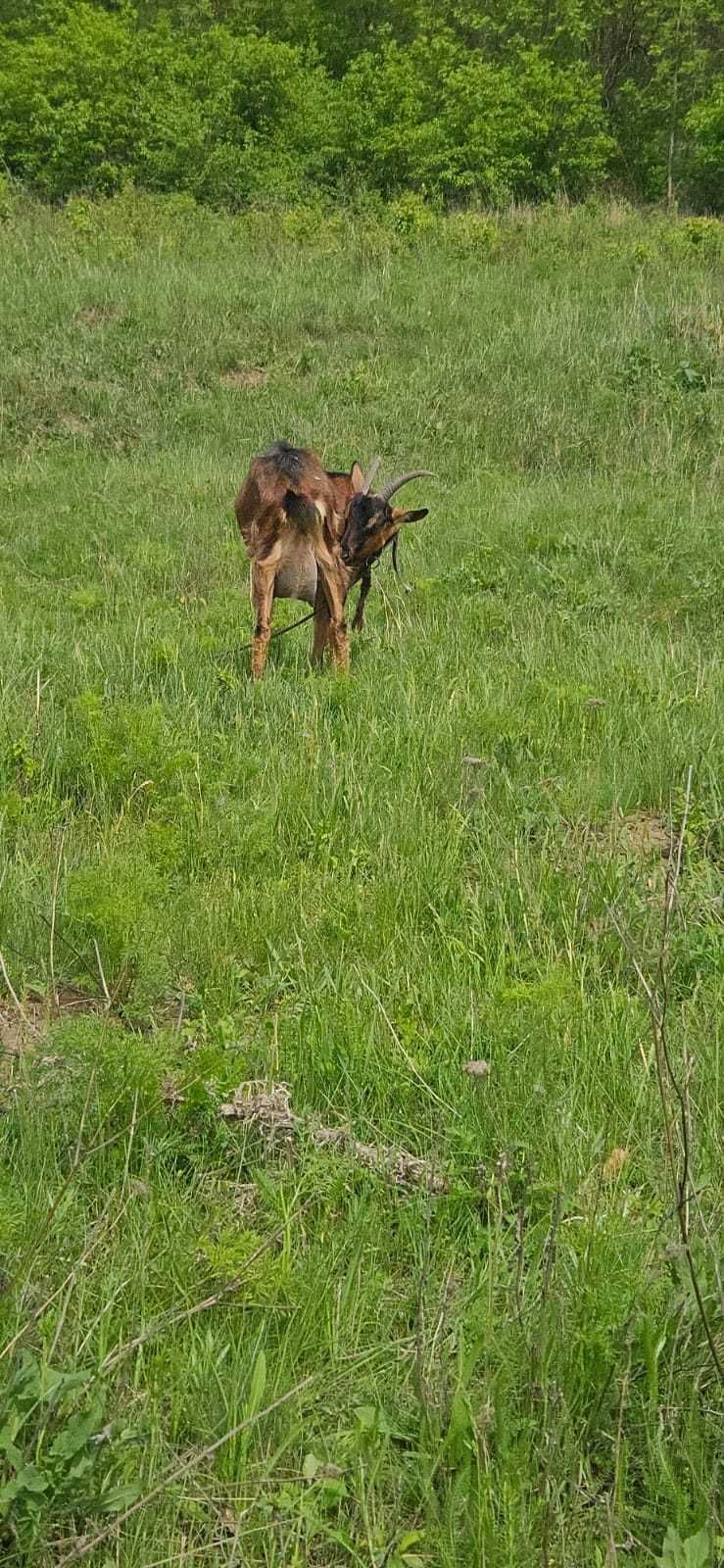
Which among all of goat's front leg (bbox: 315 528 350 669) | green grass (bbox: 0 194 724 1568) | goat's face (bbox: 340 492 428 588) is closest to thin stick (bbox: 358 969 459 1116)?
green grass (bbox: 0 194 724 1568)

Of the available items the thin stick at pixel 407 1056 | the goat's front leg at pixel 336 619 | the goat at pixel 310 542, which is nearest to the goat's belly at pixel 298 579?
the goat at pixel 310 542

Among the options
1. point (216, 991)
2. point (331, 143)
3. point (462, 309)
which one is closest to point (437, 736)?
point (216, 991)

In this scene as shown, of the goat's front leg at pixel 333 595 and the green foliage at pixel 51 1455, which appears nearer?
the green foliage at pixel 51 1455

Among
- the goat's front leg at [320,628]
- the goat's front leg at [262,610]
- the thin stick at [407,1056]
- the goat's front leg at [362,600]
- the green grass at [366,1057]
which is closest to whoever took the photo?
the green grass at [366,1057]

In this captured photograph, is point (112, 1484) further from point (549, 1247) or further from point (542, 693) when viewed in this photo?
point (542, 693)

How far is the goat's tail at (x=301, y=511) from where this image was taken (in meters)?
6.79

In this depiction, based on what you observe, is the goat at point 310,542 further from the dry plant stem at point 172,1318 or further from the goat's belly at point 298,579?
the dry plant stem at point 172,1318

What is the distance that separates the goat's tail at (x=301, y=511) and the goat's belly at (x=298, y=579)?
0.62ft

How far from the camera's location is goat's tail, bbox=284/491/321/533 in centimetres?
679

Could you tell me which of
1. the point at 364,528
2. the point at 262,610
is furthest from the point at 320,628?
the point at 364,528

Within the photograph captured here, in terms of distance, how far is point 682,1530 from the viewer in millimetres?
2035

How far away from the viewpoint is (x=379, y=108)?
31.2m

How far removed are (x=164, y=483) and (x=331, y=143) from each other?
22529 mm

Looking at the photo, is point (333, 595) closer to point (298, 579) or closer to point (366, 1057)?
point (298, 579)
